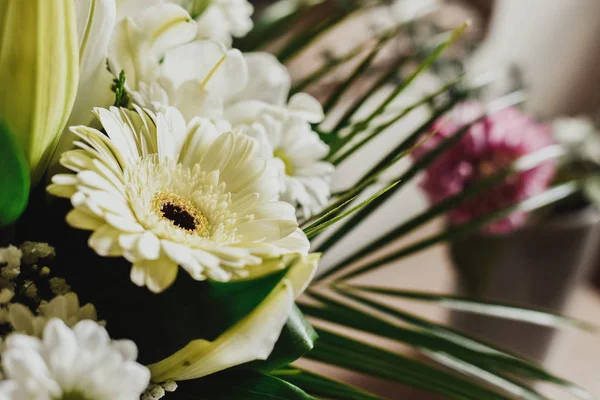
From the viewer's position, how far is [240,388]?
212mm

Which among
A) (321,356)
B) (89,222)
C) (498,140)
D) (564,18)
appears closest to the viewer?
(89,222)

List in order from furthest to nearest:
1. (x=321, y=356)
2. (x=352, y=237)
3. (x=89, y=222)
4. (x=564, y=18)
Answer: (x=564, y=18) → (x=352, y=237) → (x=321, y=356) → (x=89, y=222)

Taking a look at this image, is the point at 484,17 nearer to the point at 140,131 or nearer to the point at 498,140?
the point at 498,140

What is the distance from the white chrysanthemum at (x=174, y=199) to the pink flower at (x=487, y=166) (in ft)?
1.06

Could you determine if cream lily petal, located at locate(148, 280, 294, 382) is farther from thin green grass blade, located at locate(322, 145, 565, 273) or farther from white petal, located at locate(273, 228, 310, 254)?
thin green grass blade, located at locate(322, 145, 565, 273)

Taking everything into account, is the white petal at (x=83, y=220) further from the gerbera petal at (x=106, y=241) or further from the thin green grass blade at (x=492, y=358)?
the thin green grass blade at (x=492, y=358)

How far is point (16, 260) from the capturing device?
188 millimetres

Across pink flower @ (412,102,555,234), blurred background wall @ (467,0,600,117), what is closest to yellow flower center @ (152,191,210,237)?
pink flower @ (412,102,555,234)

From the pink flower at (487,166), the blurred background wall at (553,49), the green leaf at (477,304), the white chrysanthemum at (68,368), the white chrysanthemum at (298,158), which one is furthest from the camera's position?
the blurred background wall at (553,49)

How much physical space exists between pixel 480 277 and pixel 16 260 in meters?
0.48

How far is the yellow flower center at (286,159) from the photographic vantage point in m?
0.27

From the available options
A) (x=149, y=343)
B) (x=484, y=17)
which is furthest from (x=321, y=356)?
(x=484, y=17)

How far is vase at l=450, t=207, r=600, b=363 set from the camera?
548 mm

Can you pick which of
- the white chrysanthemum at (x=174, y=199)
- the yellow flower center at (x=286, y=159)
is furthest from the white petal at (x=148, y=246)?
the yellow flower center at (x=286, y=159)
